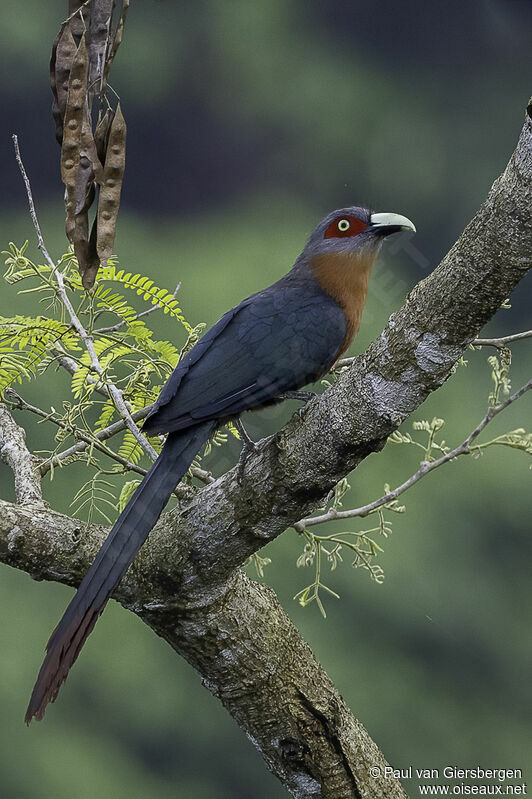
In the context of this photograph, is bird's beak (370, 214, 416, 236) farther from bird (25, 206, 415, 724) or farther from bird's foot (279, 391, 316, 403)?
bird's foot (279, 391, 316, 403)

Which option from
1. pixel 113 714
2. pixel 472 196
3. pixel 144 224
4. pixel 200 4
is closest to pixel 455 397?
pixel 472 196

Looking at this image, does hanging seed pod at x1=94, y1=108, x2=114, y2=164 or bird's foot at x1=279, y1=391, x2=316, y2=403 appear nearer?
hanging seed pod at x1=94, y1=108, x2=114, y2=164

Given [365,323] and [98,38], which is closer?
[98,38]

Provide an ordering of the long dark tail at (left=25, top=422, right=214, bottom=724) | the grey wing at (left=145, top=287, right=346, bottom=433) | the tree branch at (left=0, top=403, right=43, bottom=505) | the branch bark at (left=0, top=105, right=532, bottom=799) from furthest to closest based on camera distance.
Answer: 1. the tree branch at (left=0, top=403, right=43, bottom=505)
2. the grey wing at (left=145, top=287, right=346, bottom=433)
3. the long dark tail at (left=25, top=422, right=214, bottom=724)
4. the branch bark at (left=0, top=105, right=532, bottom=799)

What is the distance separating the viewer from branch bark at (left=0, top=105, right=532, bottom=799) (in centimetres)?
102

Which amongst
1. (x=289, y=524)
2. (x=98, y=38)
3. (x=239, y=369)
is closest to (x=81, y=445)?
(x=239, y=369)

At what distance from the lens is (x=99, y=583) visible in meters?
1.23

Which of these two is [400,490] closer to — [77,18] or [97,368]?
[97,368]

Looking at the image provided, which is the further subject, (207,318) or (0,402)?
(207,318)

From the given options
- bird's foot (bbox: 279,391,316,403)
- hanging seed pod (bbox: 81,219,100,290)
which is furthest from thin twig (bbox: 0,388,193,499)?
hanging seed pod (bbox: 81,219,100,290)

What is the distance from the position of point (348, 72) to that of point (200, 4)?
2.37 ft

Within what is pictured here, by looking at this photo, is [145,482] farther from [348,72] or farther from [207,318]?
[348,72]

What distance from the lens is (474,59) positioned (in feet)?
12.2

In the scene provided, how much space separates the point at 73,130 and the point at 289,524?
0.61 meters
